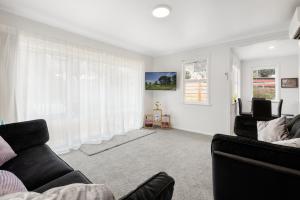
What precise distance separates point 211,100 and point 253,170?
3.20 m

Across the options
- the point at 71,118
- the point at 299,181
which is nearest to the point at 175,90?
the point at 71,118

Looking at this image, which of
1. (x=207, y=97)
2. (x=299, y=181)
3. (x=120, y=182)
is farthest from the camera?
(x=207, y=97)

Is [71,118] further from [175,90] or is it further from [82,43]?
[175,90]

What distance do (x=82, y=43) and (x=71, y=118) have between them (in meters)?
1.65

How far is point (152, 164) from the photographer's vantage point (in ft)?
7.98

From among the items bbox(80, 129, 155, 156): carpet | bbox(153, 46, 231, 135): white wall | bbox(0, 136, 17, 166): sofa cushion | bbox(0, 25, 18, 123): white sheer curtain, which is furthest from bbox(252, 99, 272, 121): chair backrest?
bbox(0, 25, 18, 123): white sheer curtain

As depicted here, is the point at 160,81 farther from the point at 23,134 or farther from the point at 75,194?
the point at 75,194

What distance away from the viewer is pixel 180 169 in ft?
7.44

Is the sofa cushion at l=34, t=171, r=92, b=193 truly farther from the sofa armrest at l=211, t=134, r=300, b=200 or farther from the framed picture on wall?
the framed picture on wall

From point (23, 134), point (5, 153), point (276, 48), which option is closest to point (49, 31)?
point (23, 134)

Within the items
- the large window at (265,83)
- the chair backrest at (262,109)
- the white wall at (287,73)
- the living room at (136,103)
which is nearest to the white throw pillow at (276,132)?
the living room at (136,103)

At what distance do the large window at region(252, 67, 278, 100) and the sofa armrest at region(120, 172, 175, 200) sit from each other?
6568 millimetres

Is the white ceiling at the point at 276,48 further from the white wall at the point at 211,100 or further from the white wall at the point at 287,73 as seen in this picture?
the white wall at the point at 211,100

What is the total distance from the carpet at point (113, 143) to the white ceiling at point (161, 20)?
8.01 ft
